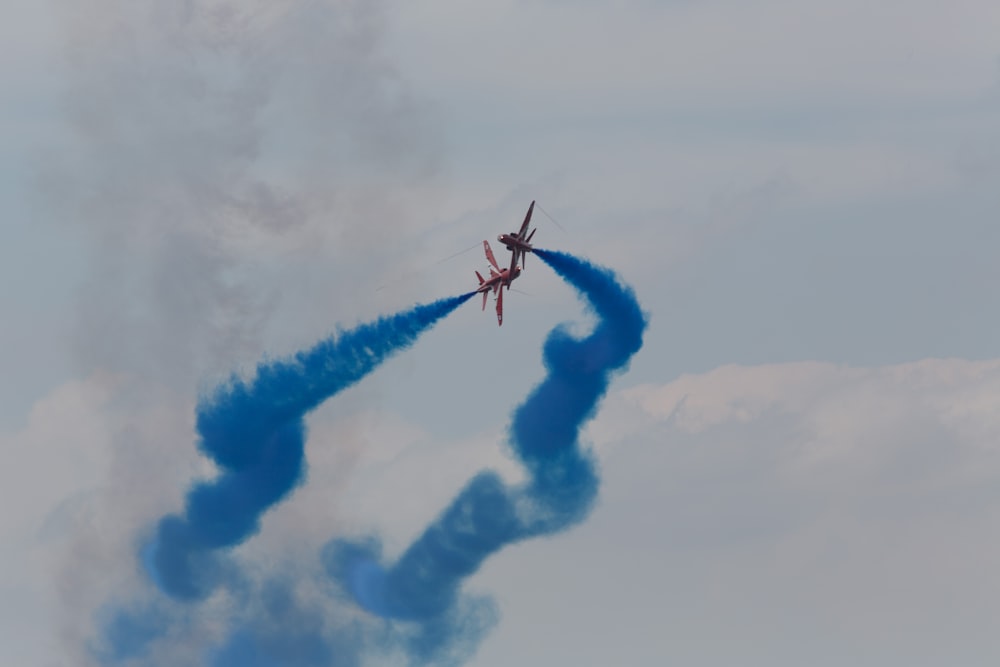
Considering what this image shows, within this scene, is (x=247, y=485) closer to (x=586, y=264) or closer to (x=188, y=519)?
(x=188, y=519)

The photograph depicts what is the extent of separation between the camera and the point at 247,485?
5022 inches

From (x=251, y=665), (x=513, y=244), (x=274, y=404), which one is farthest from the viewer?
(x=251, y=665)

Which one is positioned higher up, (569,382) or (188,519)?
(188,519)

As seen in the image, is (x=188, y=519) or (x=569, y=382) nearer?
(x=569, y=382)

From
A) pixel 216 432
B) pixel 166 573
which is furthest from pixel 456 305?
pixel 166 573

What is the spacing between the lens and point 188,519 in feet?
426

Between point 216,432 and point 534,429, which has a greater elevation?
point 216,432

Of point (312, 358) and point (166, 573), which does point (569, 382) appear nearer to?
point (312, 358)

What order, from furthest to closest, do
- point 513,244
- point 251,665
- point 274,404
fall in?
point 251,665 < point 274,404 < point 513,244

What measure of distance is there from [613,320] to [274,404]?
1809 centimetres

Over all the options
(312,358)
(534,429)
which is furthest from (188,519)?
(534,429)

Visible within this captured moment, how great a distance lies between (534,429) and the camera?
122 metres

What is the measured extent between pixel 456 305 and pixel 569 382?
6637 mm

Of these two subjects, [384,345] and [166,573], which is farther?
[166,573]
